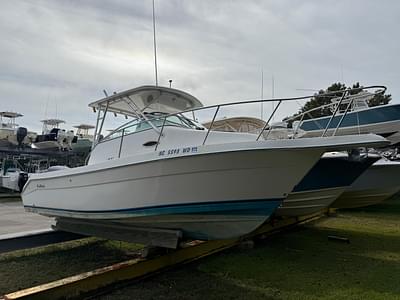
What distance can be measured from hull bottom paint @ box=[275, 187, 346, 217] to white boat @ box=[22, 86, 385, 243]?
2573mm

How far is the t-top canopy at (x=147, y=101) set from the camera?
17.9ft

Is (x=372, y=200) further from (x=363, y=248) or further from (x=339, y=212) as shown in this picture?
(x=363, y=248)

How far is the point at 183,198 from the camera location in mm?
4176

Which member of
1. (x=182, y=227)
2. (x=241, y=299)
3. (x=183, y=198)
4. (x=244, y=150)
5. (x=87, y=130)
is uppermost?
(x=87, y=130)

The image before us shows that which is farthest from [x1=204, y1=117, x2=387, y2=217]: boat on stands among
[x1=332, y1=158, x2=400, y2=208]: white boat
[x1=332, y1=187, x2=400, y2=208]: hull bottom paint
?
[x1=332, y1=187, x2=400, y2=208]: hull bottom paint

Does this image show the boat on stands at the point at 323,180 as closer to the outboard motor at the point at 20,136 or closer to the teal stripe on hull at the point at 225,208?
the teal stripe on hull at the point at 225,208

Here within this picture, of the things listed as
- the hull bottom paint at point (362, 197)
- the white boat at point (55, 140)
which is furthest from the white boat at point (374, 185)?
the white boat at point (55, 140)

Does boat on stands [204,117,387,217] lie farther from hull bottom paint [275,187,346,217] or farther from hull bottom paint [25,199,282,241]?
hull bottom paint [25,199,282,241]

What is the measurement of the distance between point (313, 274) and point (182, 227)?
1.79 meters

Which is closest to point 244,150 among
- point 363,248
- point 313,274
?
point 313,274

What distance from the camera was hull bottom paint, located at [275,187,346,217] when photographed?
22.4 ft

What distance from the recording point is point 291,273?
4.90 metres

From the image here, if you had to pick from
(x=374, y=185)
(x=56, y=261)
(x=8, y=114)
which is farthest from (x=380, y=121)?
(x=8, y=114)

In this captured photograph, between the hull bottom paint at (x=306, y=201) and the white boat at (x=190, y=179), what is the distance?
2573mm
